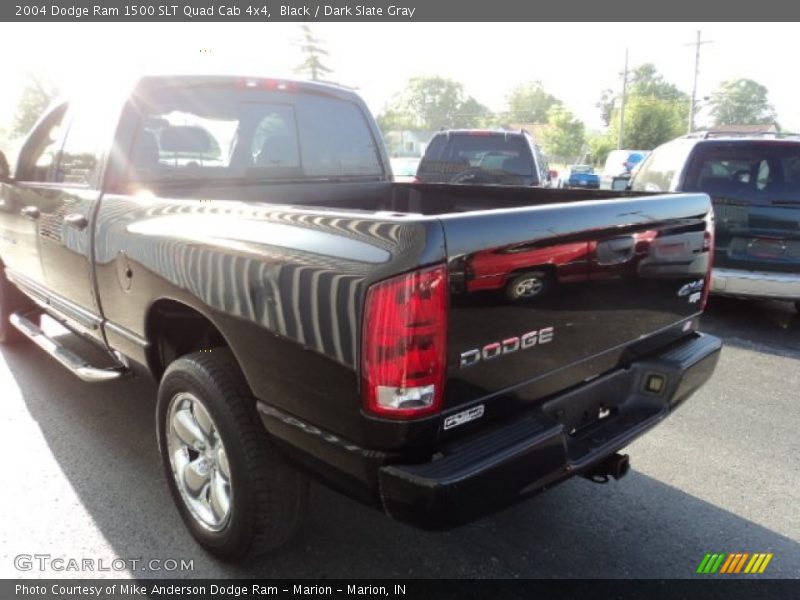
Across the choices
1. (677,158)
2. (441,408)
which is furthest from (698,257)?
(677,158)

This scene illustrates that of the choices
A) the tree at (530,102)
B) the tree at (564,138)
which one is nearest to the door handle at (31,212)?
the tree at (564,138)

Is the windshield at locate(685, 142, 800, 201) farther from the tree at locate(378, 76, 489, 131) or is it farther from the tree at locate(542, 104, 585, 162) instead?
the tree at locate(378, 76, 489, 131)

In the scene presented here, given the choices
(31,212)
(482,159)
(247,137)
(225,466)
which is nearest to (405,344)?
(225,466)

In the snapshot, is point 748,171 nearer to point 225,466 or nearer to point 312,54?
point 225,466

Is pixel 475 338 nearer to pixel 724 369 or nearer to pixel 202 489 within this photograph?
pixel 202 489

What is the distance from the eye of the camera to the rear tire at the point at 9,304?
5.03 m

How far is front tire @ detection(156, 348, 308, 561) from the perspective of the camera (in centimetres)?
224

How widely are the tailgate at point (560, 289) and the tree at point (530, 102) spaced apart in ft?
371

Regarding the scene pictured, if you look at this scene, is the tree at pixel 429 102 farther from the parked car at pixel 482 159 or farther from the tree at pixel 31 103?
the parked car at pixel 482 159

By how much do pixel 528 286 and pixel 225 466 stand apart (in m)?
1.36

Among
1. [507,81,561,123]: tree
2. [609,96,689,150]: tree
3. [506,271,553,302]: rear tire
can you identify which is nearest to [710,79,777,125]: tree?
[507,81,561,123]: tree

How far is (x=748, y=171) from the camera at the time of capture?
19.3 feet

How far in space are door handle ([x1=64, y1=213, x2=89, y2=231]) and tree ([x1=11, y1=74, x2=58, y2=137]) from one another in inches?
Result: 1798

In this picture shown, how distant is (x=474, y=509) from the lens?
1.85 metres
